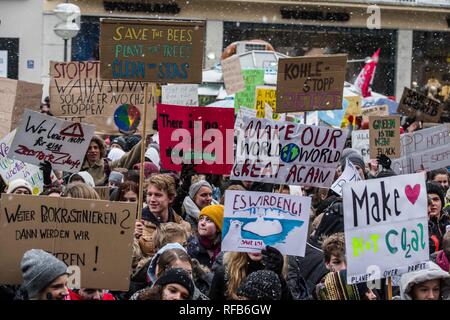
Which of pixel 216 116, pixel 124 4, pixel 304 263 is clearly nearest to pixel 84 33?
pixel 124 4

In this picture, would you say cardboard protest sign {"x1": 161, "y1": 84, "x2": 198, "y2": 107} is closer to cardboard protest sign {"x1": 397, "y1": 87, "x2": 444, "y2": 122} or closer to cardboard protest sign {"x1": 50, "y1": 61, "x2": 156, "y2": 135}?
cardboard protest sign {"x1": 50, "y1": 61, "x2": 156, "y2": 135}

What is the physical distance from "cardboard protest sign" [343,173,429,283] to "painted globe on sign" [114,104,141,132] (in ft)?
20.2

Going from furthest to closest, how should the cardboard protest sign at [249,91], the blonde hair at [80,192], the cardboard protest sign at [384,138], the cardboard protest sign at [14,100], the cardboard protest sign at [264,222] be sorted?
the cardboard protest sign at [249,91]
the cardboard protest sign at [384,138]
the cardboard protest sign at [14,100]
the blonde hair at [80,192]
the cardboard protest sign at [264,222]

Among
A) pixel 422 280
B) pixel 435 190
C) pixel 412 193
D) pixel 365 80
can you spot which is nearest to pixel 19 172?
pixel 435 190

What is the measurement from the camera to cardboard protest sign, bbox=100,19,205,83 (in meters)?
9.05

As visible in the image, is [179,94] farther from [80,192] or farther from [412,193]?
[412,193]

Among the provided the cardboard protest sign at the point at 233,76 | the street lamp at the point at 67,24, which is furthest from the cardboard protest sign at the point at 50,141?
the street lamp at the point at 67,24

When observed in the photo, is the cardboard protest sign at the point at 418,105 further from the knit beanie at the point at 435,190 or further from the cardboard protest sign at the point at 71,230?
the cardboard protest sign at the point at 71,230

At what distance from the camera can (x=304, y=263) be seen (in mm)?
7312

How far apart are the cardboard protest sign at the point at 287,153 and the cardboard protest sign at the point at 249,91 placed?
23.1 feet

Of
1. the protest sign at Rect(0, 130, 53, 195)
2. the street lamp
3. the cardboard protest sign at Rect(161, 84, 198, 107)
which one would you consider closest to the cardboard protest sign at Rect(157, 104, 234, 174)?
the protest sign at Rect(0, 130, 53, 195)

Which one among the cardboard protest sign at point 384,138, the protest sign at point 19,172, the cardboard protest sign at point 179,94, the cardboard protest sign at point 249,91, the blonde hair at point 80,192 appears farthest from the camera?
the cardboard protest sign at point 249,91

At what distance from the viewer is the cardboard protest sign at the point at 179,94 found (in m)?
14.7

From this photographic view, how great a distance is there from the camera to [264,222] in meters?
6.91
